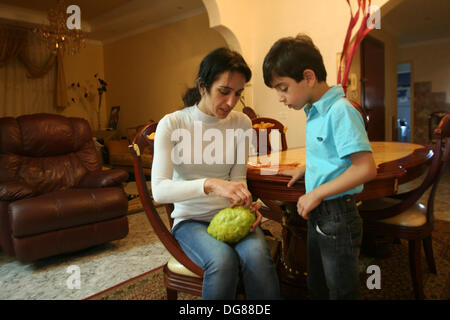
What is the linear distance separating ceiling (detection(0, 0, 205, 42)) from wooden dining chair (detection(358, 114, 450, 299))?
4.78 m

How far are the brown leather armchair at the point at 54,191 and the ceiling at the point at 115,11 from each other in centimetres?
351

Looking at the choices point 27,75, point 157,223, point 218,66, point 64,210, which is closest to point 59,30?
point 27,75

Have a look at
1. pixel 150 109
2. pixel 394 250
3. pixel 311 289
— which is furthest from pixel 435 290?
pixel 150 109

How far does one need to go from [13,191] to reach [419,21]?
745 centimetres

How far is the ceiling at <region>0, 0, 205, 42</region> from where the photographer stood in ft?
18.6

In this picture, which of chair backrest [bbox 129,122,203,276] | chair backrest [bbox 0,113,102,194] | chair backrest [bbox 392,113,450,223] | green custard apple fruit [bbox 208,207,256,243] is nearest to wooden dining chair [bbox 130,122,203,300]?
chair backrest [bbox 129,122,203,276]

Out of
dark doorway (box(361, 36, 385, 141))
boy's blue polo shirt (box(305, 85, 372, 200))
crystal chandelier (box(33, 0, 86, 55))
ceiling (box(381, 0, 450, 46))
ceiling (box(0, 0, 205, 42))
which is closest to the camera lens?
boy's blue polo shirt (box(305, 85, 372, 200))

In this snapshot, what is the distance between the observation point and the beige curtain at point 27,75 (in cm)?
648

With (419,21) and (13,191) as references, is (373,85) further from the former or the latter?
(13,191)

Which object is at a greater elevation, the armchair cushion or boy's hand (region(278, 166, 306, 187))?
boy's hand (region(278, 166, 306, 187))

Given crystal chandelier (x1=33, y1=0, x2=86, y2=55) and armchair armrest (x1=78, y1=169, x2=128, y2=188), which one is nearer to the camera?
armchair armrest (x1=78, y1=169, x2=128, y2=188)

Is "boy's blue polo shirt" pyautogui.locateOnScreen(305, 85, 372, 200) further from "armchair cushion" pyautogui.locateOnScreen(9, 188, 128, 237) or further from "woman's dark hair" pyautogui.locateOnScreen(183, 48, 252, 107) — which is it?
"armchair cushion" pyautogui.locateOnScreen(9, 188, 128, 237)

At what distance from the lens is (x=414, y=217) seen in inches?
63.2

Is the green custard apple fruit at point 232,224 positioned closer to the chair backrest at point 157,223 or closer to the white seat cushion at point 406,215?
the chair backrest at point 157,223
